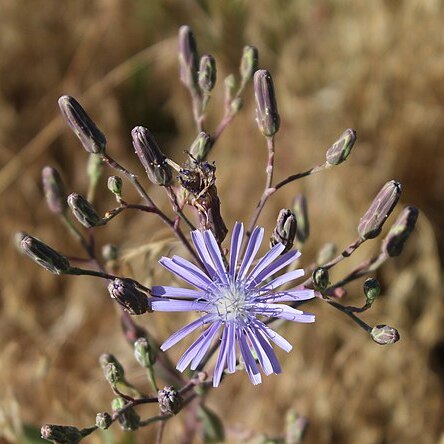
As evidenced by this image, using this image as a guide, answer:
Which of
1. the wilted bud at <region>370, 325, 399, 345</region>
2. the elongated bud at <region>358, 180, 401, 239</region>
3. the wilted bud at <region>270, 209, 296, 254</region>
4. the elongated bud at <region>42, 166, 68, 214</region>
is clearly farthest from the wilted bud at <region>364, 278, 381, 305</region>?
the elongated bud at <region>42, 166, 68, 214</region>

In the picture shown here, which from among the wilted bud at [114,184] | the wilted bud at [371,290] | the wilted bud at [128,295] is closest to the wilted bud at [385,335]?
the wilted bud at [371,290]

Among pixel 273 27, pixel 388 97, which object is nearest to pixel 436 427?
pixel 388 97

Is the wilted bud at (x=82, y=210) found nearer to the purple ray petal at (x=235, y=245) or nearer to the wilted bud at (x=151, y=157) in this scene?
the wilted bud at (x=151, y=157)

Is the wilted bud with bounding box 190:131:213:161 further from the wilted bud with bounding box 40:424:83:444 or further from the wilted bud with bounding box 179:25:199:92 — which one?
the wilted bud with bounding box 40:424:83:444

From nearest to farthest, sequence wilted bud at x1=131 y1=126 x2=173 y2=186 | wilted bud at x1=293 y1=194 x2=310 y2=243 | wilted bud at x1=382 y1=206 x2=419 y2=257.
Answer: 1. wilted bud at x1=131 y1=126 x2=173 y2=186
2. wilted bud at x1=382 y1=206 x2=419 y2=257
3. wilted bud at x1=293 y1=194 x2=310 y2=243

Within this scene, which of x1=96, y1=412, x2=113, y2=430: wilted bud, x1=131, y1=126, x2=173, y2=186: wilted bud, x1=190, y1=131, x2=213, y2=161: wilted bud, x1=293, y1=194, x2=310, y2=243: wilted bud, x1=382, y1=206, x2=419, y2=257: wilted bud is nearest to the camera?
x1=96, y1=412, x2=113, y2=430: wilted bud

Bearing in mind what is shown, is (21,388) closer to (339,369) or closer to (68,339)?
(68,339)

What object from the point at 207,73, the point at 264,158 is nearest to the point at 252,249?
the point at 207,73

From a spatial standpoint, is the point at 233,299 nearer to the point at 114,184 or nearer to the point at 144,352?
the point at 144,352
